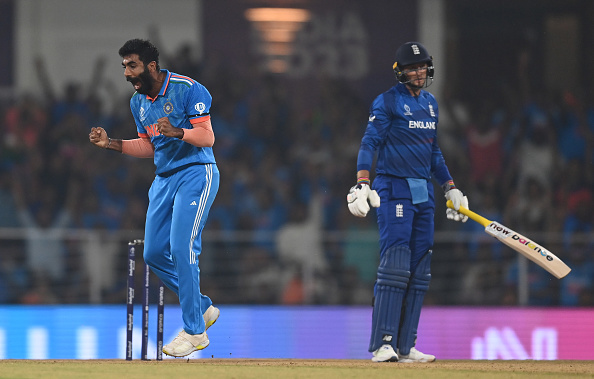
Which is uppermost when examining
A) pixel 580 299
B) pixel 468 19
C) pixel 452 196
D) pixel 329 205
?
pixel 468 19

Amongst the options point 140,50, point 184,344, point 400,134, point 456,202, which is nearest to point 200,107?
point 140,50

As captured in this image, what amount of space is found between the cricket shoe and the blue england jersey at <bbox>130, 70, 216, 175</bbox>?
1.02 meters

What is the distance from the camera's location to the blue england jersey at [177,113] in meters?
6.21

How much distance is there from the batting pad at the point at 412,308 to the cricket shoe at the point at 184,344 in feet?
4.31

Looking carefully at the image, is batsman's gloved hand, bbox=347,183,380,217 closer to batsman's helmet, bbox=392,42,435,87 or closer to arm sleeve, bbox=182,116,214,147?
A: batsman's helmet, bbox=392,42,435,87

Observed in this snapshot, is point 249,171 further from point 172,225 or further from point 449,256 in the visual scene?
point 172,225

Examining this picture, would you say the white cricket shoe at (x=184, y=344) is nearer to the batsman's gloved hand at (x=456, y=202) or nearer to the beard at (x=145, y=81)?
the beard at (x=145, y=81)

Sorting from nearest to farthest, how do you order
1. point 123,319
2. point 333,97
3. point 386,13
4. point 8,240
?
point 123,319, point 8,240, point 333,97, point 386,13

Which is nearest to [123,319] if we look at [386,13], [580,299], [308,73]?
[580,299]

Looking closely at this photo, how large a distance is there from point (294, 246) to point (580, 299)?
331 centimetres

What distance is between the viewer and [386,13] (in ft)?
48.4

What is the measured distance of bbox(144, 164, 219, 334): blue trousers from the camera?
6117 millimetres

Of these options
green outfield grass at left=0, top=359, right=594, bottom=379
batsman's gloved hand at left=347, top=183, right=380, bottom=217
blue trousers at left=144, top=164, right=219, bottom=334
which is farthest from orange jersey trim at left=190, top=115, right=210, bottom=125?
green outfield grass at left=0, top=359, right=594, bottom=379

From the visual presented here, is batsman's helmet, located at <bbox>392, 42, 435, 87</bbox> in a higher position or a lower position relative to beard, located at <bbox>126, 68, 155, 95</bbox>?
higher
